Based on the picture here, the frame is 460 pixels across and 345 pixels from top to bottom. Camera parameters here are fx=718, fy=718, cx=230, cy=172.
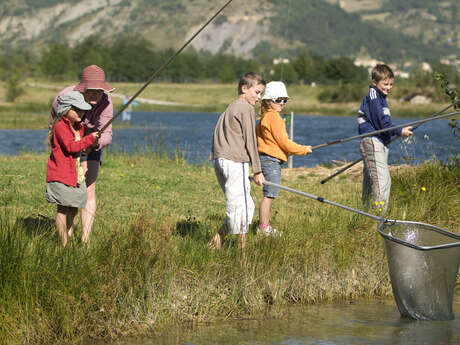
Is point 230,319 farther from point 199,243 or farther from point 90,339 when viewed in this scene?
point 90,339

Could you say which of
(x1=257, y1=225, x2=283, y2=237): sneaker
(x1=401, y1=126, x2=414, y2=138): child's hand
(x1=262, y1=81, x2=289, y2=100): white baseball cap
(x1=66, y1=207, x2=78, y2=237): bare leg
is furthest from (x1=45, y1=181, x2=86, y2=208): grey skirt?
(x1=401, y1=126, x2=414, y2=138): child's hand

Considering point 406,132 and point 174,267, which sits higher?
point 406,132

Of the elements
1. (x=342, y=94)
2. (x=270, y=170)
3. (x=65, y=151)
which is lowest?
(x=270, y=170)

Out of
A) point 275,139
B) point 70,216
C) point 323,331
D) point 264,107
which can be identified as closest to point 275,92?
point 264,107

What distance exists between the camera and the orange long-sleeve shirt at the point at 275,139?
7.04m

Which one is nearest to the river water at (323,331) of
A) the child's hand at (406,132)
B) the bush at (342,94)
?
the child's hand at (406,132)

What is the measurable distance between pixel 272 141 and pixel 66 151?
2.17 m

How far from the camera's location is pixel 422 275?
5.68m

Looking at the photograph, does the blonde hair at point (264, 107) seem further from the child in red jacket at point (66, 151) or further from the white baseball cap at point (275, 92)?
the child in red jacket at point (66, 151)

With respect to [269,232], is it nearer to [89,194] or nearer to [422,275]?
[422,275]

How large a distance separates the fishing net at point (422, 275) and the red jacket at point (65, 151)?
253cm

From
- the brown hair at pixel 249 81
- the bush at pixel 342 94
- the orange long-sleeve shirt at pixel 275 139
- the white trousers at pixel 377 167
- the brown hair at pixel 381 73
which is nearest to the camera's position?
the brown hair at pixel 249 81

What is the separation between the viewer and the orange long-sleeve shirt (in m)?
7.04

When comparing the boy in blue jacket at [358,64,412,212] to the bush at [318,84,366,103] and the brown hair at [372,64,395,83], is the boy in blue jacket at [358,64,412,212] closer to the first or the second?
the brown hair at [372,64,395,83]
